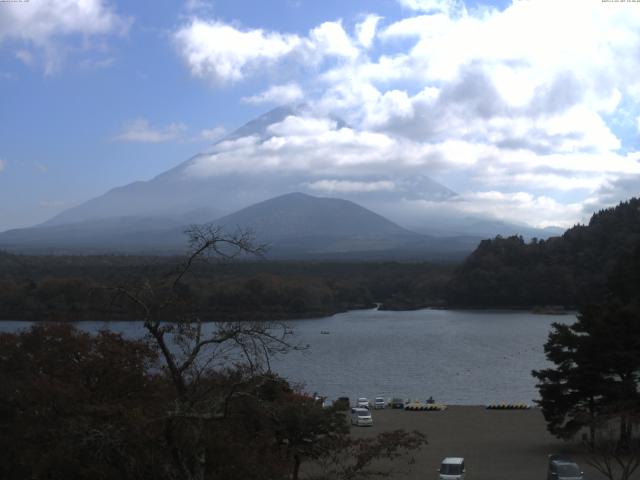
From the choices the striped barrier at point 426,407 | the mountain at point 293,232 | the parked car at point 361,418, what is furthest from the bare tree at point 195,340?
the mountain at point 293,232

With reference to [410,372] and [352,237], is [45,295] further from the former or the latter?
[352,237]

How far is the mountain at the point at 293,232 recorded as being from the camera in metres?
126

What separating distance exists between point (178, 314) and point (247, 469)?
1.03 metres

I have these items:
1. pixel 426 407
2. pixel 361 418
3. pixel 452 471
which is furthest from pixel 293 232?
pixel 452 471

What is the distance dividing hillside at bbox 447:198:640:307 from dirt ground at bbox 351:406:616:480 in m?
30.4

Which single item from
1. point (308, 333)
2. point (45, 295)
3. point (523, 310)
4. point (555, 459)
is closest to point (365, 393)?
point (555, 459)

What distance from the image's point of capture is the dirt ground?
10078 mm

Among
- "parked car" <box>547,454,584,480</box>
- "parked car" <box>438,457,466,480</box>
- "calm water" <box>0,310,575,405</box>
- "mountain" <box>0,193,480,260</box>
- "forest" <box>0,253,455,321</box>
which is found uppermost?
"mountain" <box>0,193,480,260</box>

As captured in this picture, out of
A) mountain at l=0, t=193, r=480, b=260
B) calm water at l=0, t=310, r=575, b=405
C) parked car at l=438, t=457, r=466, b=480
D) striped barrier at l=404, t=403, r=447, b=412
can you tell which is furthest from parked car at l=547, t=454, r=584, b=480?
mountain at l=0, t=193, r=480, b=260

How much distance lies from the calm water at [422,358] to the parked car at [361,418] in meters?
2.14

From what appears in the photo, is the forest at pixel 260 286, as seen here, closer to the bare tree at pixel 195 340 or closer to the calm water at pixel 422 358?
the calm water at pixel 422 358

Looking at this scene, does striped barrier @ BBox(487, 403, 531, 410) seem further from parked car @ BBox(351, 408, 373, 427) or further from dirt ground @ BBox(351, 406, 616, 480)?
parked car @ BBox(351, 408, 373, 427)

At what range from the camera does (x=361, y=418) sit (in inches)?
572

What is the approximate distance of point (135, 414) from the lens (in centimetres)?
A: 395
